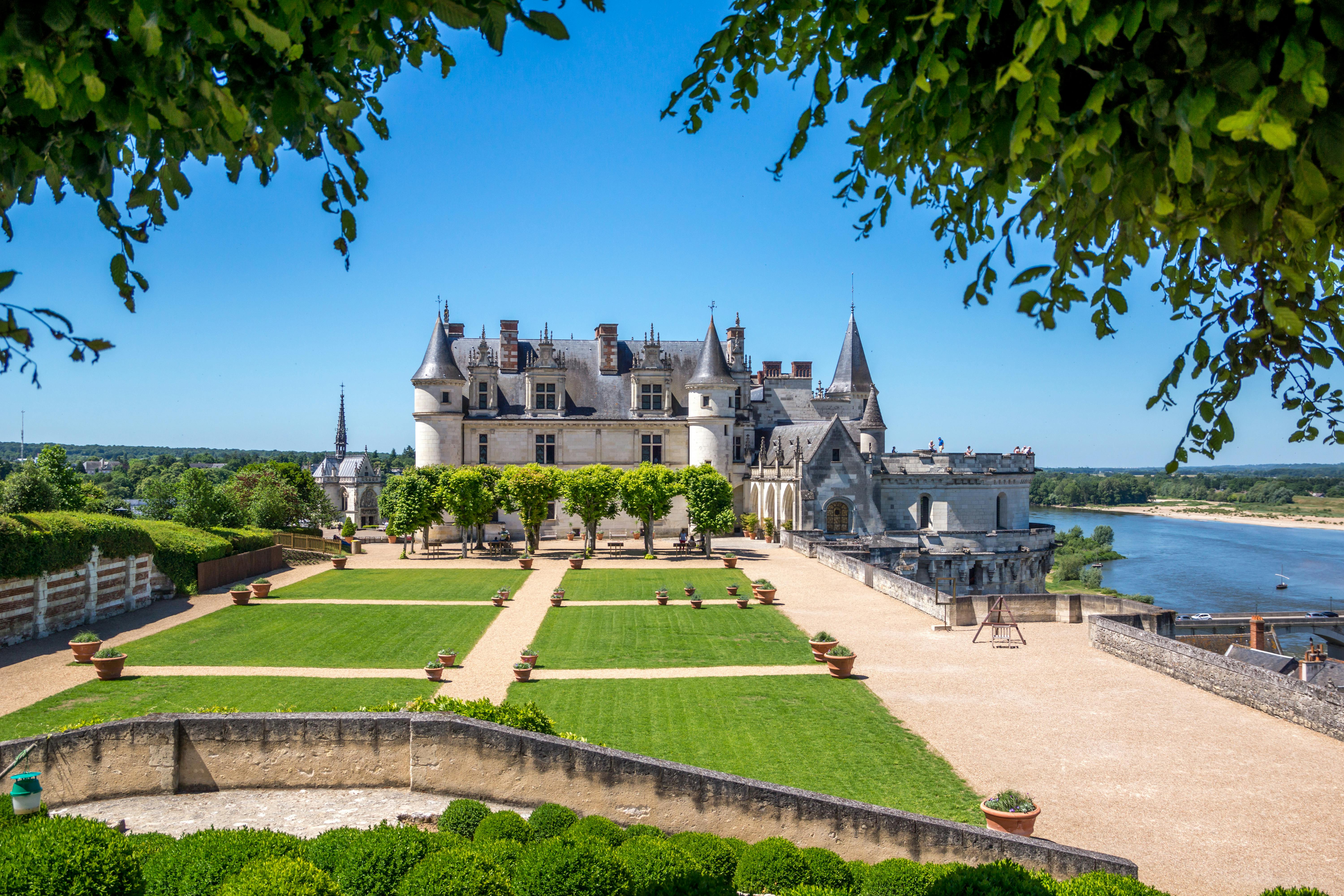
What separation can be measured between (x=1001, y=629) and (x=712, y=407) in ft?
82.9

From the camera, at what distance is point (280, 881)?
19.4 ft

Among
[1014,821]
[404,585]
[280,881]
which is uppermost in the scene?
[280,881]

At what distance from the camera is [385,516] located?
40375mm

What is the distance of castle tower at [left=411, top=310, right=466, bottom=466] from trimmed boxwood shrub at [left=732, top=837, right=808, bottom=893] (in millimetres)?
38527

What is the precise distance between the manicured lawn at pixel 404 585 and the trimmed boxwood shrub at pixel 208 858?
63.5 feet

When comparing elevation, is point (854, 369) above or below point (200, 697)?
above

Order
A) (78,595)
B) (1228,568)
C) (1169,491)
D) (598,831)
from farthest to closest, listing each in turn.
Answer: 1. (1169,491)
2. (1228,568)
3. (78,595)
4. (598,831)

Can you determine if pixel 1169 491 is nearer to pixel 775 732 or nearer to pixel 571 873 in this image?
pixel 775 732

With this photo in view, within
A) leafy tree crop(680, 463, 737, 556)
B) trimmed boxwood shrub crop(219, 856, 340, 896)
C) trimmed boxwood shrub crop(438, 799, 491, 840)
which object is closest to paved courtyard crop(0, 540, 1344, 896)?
trimmed boxwood shrub crop(438, 799, 491, 840)

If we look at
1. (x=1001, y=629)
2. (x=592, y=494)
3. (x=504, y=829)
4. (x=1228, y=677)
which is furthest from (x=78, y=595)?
(x=1228, y=677)

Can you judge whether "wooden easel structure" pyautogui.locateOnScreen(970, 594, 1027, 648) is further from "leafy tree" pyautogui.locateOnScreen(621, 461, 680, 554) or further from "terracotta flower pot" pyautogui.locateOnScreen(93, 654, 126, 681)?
"terracotta flower pot" pyautogui.locateOnScreen(93, 654, 126, 681)

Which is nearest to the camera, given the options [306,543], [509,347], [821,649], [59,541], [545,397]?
[821,649]

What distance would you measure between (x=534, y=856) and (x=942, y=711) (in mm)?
9769

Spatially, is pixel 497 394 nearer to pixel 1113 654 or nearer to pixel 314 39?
pixel 1113 654
